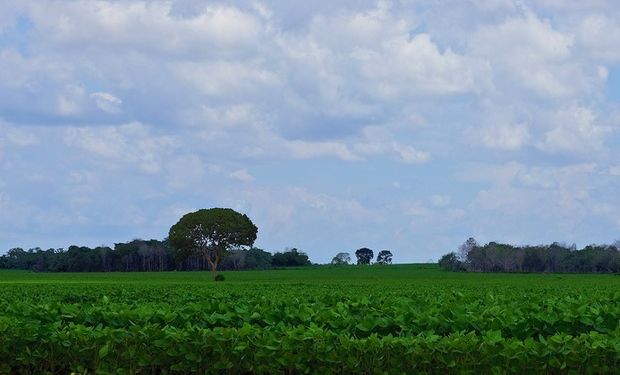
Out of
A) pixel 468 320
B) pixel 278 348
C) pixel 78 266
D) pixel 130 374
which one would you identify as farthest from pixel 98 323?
pixel 78 266

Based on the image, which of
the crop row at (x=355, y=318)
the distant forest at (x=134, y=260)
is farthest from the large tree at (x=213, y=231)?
the crop row at (x=355, y=318)

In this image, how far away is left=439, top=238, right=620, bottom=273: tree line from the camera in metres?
161

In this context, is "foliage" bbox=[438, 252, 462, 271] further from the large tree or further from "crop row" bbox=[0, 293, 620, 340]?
"crop row" bbox=[0, 293, 620, 340]

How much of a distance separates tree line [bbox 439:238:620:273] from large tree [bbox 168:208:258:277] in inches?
3218

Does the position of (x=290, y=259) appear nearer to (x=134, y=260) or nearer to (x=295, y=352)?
(x=134, y=260)

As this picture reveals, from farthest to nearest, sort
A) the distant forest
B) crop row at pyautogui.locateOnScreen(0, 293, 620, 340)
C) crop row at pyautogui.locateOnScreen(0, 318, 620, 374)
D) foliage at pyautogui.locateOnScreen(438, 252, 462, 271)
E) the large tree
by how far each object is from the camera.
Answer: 1. foliage at pyautogui.locateOnScreen(438, 252, 462, 271)
2. the distant forest
3. the large tree
4. crop row at pyautogui.locateOnScreen(0, 293, 620, 340)
5. crop row at pyautogui.locateOnScreen(0, 318, 620, 374)

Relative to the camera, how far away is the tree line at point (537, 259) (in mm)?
161250

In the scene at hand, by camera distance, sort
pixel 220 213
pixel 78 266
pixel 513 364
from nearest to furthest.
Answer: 1. pixel 513 364
2. pixel 220 213
3. pixel 78 266

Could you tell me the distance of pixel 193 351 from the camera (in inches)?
470

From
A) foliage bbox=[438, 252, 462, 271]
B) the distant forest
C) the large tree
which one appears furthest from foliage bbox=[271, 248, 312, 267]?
the large tree

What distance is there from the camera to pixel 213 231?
317 ft

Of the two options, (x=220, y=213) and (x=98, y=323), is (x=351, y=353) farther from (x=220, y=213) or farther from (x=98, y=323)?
(x=220, y=213)

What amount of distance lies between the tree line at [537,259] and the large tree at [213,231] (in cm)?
8174

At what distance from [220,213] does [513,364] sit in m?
86.1
